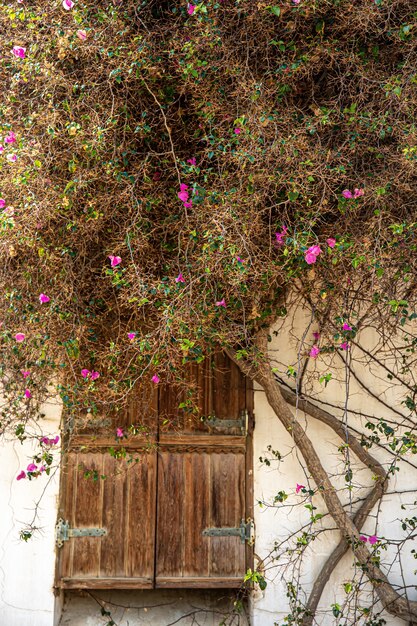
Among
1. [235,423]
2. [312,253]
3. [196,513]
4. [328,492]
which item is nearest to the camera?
[312,253]

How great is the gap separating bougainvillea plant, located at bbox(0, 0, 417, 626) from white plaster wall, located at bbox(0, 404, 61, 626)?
55cm

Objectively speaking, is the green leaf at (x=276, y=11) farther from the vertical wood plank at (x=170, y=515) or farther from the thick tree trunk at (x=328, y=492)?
the vertical wood plank at (x=170, y=515)

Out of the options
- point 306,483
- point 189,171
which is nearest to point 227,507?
point 306,483

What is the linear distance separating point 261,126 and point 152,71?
642 mm

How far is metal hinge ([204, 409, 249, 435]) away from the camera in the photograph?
4387 mm

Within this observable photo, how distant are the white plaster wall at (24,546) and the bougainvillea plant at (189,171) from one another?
21.6 inches

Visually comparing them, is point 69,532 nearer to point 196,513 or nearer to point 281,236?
point 196,513

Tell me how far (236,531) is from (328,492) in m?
0.63

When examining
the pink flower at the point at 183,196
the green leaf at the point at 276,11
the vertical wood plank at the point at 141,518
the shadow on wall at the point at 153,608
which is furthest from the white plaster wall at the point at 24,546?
the green leaf at the point at 276,11

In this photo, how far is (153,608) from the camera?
4.32 meters

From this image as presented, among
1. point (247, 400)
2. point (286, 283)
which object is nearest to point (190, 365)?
point (247, 400)

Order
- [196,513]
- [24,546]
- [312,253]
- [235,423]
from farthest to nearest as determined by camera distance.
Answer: [235,423]
[196,513]
[24,546]
[312,253]

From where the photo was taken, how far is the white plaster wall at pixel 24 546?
13.7ft

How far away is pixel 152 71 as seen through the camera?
359 centimetres
